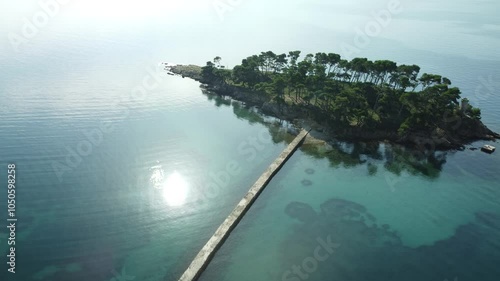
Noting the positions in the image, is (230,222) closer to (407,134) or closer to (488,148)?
(407,134)

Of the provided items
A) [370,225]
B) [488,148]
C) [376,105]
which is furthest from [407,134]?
[370,225]

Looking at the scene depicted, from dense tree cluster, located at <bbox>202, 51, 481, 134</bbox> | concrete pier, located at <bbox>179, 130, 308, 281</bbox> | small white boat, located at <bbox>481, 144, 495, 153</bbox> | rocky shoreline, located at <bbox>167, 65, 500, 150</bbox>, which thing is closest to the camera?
concrete pier, located at <bbox>179, 130, 308, 281</bbox>

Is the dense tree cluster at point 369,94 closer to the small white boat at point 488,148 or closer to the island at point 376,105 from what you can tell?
the island at point 376,105

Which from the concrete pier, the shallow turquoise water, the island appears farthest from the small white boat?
the concrete pier

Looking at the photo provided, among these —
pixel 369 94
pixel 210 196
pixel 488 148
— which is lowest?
pixel 210 196

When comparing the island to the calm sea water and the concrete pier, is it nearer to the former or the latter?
the calm sea water

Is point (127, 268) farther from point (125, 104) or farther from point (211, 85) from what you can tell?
point (211, 85)

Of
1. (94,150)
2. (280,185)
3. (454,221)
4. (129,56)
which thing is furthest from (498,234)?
(129,56)
